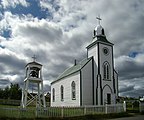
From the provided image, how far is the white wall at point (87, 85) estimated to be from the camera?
2870cm

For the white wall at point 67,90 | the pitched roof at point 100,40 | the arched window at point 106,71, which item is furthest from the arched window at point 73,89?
the pitched roof at point 100,40

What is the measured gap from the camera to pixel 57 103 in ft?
127

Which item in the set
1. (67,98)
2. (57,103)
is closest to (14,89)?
(57,103)

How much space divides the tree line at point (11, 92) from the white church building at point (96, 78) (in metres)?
30.4

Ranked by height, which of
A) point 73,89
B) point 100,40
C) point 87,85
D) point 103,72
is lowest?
point 73,89

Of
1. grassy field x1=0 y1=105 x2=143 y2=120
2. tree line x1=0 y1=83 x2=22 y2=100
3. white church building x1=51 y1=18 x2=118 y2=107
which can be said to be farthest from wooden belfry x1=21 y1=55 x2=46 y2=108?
tree line x1=0 y1=83 x2=22 y2=100

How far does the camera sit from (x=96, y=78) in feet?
95.2

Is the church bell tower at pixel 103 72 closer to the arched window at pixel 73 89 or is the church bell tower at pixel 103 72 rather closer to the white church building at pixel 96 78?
the white church building at pixel 96 78

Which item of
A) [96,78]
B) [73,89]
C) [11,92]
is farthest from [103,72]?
[11,92]

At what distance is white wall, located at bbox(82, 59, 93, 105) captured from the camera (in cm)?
2870

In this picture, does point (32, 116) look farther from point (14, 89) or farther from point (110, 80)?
point (14, 89)

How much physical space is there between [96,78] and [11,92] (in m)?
36.7

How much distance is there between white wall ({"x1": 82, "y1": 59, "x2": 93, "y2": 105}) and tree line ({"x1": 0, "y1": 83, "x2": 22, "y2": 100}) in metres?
34.1

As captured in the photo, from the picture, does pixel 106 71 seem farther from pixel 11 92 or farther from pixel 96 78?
pixel 11 92
